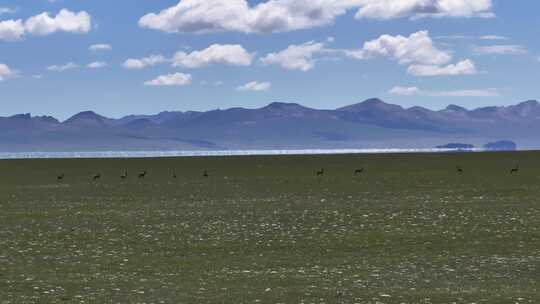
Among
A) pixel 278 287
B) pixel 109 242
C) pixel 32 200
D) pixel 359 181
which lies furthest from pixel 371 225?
pixel 359 181

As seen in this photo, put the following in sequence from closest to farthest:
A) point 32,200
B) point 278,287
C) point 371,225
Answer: point 278,287, point 371,225, point 32,200

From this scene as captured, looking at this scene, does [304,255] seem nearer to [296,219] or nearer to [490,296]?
[490,296]

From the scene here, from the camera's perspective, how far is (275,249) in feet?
100

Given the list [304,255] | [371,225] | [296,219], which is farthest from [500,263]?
[296,219]

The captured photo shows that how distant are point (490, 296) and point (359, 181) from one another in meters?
56.4

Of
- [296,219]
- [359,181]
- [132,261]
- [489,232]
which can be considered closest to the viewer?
[132,261]

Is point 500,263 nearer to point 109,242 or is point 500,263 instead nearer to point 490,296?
point 490,296

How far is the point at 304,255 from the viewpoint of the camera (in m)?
29.0

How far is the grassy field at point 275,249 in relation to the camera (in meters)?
22.1

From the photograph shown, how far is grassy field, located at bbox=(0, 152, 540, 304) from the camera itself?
22.1m

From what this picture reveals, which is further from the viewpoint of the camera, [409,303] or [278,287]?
[278,287]

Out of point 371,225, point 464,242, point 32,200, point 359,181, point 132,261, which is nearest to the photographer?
point 132,261

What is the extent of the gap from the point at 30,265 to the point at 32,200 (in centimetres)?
3158

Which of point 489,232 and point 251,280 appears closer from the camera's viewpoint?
point 251,280
